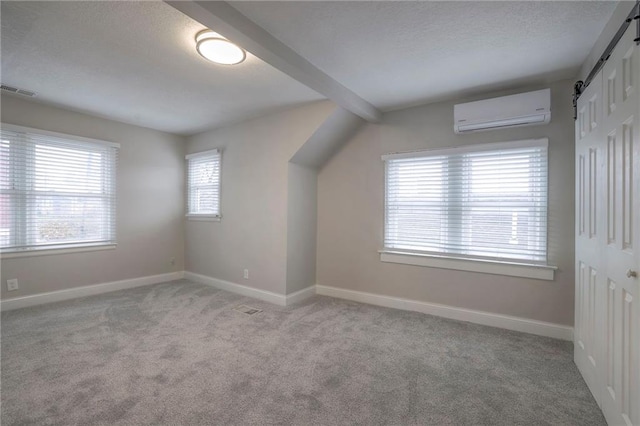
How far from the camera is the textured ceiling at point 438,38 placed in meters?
1.80

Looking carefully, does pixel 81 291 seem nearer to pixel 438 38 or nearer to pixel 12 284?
pixel 12 284

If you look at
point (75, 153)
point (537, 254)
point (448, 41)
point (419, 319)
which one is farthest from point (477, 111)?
point (75, 153)

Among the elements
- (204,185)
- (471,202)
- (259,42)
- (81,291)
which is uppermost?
(259,42)

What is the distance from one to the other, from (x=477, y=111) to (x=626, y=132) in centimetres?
156

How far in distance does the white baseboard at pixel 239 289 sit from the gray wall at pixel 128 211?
48 centimetres

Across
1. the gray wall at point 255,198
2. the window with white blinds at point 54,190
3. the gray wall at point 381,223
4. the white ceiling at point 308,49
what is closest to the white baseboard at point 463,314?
the gray wall at point 381,223

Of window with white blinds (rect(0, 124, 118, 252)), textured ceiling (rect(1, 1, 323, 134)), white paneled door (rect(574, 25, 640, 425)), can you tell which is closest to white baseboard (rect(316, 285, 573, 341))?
white paneled door (rect(574, 25, 640, 425))

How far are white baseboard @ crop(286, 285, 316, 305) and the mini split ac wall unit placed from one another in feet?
8.86

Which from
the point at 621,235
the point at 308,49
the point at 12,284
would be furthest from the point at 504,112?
the point at 12,284

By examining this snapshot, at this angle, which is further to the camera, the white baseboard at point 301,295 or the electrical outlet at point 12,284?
the white baseboard at point 301,295

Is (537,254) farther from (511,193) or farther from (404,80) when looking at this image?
(404,80)

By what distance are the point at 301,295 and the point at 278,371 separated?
1.74 metres

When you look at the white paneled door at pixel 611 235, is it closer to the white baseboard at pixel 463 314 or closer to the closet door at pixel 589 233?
the closet door at pixel 589 233

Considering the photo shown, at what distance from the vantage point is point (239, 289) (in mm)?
4129
